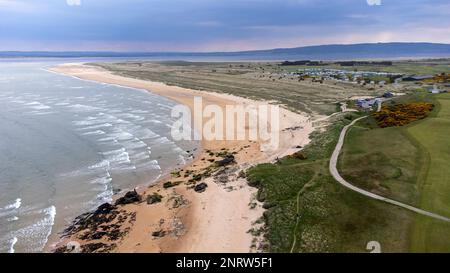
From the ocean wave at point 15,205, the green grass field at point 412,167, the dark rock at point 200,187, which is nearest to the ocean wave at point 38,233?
the ocean wave at point 15,205

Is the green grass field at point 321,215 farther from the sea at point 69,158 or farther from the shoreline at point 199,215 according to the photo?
the sea at point 69,158

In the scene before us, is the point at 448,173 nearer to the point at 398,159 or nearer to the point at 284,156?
the point at 398,159


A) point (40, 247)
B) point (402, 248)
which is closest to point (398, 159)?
point (402, 248)

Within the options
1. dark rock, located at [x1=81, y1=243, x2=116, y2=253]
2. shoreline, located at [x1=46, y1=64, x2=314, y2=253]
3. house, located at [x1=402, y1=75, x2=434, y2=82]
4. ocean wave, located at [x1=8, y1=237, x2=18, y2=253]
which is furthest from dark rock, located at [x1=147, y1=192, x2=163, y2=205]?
house, located at [x1=402, y1=75, x2=434, y2=82]

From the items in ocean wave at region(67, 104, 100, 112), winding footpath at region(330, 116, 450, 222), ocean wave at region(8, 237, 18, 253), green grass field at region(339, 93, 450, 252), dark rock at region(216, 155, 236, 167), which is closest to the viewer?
green grass field at region(339, 93, 450, 252)

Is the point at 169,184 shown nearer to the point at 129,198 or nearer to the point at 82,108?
the point at 129,198

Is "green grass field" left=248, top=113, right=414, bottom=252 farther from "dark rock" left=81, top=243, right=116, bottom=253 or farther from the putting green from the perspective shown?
"dark rock" left=81, top=243, right=116, bottom=253
